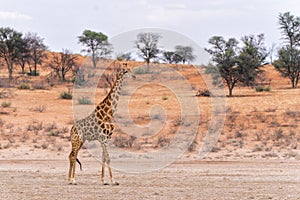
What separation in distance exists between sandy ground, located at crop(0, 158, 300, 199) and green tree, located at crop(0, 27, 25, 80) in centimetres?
3639

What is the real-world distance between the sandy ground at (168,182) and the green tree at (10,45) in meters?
36.4

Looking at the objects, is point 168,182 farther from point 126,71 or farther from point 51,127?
point 51,127

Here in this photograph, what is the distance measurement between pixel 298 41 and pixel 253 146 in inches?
1878

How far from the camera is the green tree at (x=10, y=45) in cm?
5294

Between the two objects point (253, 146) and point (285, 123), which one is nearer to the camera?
point (253, 146)

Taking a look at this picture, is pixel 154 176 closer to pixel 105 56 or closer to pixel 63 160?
pixel 63 160

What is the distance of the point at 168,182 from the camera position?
530 inches

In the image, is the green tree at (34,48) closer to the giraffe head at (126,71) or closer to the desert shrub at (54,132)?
the desert shrub at (54,132)

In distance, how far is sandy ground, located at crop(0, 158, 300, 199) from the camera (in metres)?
11.5

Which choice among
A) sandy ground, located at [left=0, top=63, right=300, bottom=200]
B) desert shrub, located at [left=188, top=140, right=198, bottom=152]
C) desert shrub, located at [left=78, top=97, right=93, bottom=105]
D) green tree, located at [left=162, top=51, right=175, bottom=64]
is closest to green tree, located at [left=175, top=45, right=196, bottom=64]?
green tree, located at [left=162, top=51, right=175, bottom=64]

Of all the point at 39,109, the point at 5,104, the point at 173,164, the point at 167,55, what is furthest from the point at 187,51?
the point at 167,55

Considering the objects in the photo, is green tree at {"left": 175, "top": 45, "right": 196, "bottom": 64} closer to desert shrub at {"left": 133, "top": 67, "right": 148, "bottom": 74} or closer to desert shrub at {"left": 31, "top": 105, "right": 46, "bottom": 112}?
desert shrub at {"left": 133, "top": 67, "right": 148, "bottom": 74}

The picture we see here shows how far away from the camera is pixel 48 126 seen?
27109 millimetres

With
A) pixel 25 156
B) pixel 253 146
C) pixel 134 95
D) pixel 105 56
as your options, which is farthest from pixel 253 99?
pixel 25 156
